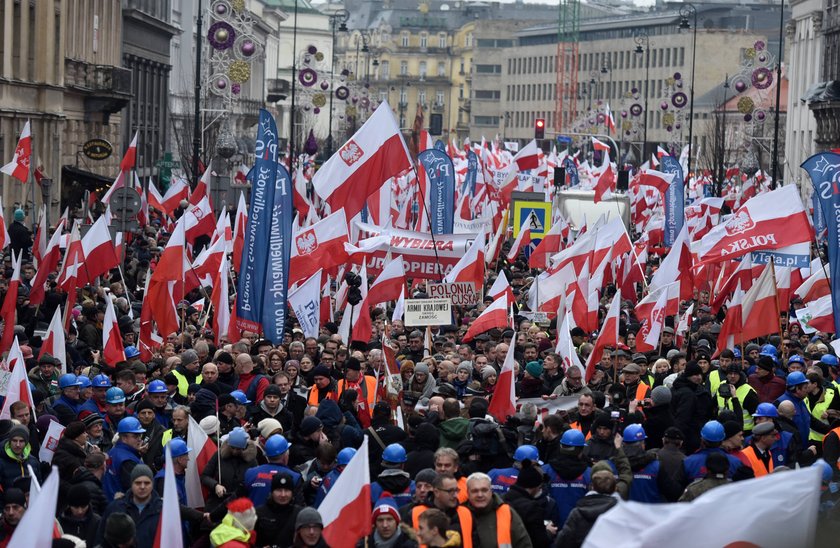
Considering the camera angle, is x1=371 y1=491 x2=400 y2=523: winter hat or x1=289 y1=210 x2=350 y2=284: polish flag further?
x1=289 y1=210 x2=350 y2=284: polish flag

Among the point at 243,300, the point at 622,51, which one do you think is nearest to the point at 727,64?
the point at 622,51

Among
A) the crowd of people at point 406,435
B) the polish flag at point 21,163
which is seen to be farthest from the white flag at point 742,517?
the polish flag at point 21,163

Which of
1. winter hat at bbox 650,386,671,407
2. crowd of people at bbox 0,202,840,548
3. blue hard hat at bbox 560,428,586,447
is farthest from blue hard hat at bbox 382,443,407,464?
winter hat at bbox 650,386,671,407

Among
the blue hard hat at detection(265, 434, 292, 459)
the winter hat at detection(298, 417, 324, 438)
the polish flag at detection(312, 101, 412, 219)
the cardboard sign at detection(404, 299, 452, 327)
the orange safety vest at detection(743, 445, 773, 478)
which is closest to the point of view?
the blue hard hat at detection(265, 434, 292, 459)

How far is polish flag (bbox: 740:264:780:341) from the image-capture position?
18.7 m

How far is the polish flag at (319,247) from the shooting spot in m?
21.2

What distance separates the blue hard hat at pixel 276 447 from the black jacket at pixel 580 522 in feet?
6.97

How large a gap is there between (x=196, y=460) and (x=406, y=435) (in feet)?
6.40

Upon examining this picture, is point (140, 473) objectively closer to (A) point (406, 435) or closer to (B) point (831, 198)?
(A) point (406, 435)

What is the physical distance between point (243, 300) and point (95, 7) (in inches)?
1477

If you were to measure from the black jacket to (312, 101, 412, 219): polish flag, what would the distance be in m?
10.8

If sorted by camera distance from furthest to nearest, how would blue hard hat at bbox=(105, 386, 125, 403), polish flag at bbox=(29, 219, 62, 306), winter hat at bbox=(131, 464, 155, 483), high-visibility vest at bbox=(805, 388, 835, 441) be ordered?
polish flag at bbox=(29, 219, 62, 306) → high-visibility vest at bbox=(805, 388, 835, 441) → blue hard hat at bbox=(105, 386, 125, 403) → winter hat at bbox=(131, 464, 155, 483)

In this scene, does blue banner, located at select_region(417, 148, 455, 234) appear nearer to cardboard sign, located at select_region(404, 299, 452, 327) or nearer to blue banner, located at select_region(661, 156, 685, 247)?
blue banner, located at select_region(661, 156, 685, 247)

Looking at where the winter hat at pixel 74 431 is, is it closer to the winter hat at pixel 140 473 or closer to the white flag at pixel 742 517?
the winter hat at pixel 140 473
